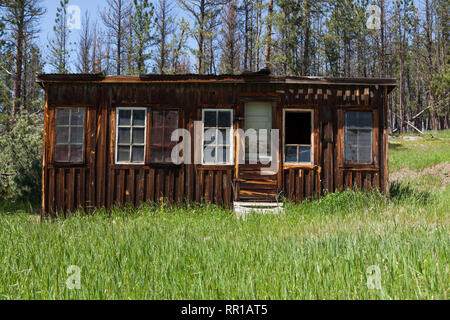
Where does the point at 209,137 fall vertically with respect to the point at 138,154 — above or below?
above

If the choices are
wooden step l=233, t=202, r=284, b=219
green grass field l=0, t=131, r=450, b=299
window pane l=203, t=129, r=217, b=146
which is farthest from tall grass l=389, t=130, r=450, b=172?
window pane l=203, t=129, r=217, b=146

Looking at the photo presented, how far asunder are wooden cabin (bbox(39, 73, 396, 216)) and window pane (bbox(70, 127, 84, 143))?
0.03m

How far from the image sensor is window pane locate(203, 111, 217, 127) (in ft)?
26.8

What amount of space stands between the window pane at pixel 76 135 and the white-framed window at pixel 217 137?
3193 mm

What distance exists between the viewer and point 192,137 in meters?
8.13

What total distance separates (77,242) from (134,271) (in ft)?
5.78

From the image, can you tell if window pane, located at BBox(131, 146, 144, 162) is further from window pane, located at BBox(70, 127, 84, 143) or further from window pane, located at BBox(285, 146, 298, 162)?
window pane, located at BBox(285, 146, 298, 162)

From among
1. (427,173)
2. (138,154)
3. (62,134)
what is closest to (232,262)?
(138,154)

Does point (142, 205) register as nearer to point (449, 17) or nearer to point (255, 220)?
point (255, 220)

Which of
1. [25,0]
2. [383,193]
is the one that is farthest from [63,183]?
[25,0]

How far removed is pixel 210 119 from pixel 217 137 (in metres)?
0.51

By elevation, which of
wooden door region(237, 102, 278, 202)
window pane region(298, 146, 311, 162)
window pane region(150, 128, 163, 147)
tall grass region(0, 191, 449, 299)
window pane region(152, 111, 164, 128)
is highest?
window pane region(152, 111, 164, 128)

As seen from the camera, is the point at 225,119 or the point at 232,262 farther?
the point at 225,119

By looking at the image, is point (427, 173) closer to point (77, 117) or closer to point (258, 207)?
point (258, 207)
